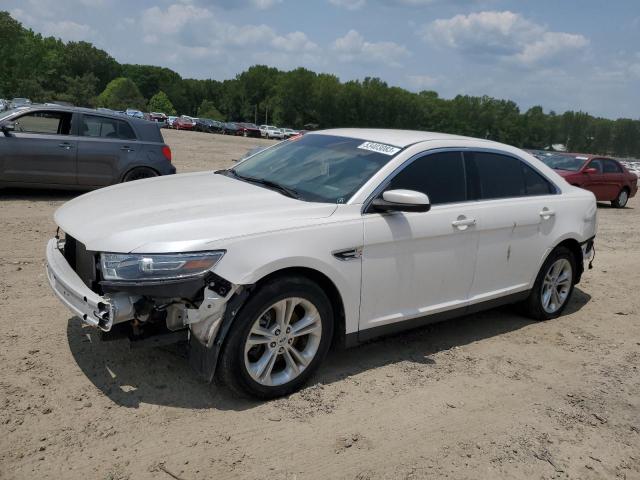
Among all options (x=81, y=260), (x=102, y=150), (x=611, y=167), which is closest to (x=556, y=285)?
(x=81, y=260)

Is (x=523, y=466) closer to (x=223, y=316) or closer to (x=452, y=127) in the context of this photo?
(x=223, y=316)

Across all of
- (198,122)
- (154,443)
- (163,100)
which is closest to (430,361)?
(154,443)

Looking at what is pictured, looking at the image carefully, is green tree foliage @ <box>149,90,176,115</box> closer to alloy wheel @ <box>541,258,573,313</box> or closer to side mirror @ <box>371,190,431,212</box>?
alloy wheel @ <box>541,258,573,313</box>

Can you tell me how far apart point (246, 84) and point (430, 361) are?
149m

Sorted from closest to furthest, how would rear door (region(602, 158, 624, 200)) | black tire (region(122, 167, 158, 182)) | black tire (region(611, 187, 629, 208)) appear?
black tire (region(122, 167, 158, 182)) → rear door (region(602, 158, 624, 200)) → black tire (region(611, 187, 629, 208))

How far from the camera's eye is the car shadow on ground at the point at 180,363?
3723mm

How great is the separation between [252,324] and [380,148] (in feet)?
5.94

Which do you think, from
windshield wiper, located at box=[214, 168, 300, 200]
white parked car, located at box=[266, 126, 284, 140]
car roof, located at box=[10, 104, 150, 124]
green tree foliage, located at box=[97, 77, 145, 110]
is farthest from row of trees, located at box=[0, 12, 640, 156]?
windshield wiper, located at box=[214, 168, 300, 200]

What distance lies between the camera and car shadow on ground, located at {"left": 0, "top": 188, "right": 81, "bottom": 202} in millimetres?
10367

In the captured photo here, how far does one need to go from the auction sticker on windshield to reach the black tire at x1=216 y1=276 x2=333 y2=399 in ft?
4.29

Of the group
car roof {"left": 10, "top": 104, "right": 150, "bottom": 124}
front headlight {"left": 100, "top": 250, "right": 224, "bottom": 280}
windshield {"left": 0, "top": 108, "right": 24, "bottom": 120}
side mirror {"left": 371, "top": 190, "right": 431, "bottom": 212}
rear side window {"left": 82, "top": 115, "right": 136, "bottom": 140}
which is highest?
car roof {"left": 10, "top": 104, "right": 150, "bottom": 124}

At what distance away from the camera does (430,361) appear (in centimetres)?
448

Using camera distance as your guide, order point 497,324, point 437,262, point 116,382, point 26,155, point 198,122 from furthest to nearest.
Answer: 1. point 198,122
2. point 26,155
3. point 497,324
4. point 437,262
5. point 116,382

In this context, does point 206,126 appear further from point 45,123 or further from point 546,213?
point 546,213
